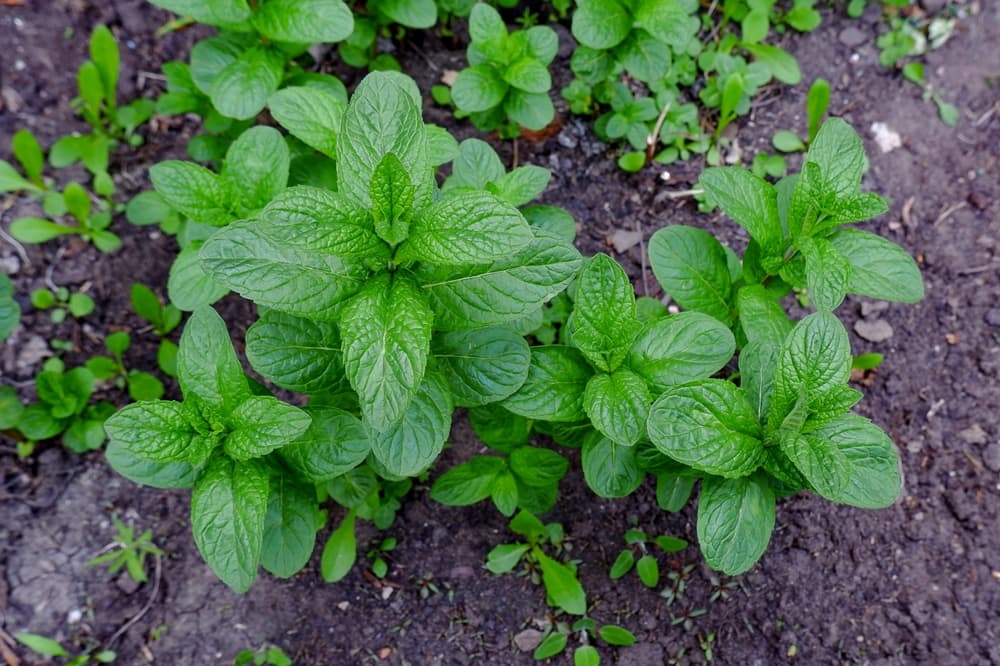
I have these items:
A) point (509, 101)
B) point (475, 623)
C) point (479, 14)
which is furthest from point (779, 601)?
point (479, 14)

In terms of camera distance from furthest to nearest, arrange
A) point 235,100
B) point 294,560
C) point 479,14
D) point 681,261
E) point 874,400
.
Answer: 1. point 874,400
2. point 479,14
3. point 235,100
4. point 681,261
5. point 294,560

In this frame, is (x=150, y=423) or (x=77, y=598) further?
(x=77, y=598)

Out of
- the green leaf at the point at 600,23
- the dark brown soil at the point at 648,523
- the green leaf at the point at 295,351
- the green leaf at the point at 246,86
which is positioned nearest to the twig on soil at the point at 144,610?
the dark brown soil at the point at 648,523

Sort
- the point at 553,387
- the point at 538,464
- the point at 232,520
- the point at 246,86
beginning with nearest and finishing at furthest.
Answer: the point at 232,520
the point at 553,387
the point at 538,464
the point at 246,86

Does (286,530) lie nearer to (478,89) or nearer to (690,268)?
(690,268)

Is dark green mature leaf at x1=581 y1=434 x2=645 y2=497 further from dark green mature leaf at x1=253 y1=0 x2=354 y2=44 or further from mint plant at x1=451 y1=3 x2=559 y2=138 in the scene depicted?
dark green mature leaf at x1=253 y1=0 x2=354 y2=44

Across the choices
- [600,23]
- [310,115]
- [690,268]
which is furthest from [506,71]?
[690,268]

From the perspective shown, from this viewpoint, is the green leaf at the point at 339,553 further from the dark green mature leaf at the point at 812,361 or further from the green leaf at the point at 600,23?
the green leaf at the point at 600,23

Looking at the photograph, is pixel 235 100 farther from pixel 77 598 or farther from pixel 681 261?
pixel 77 598
